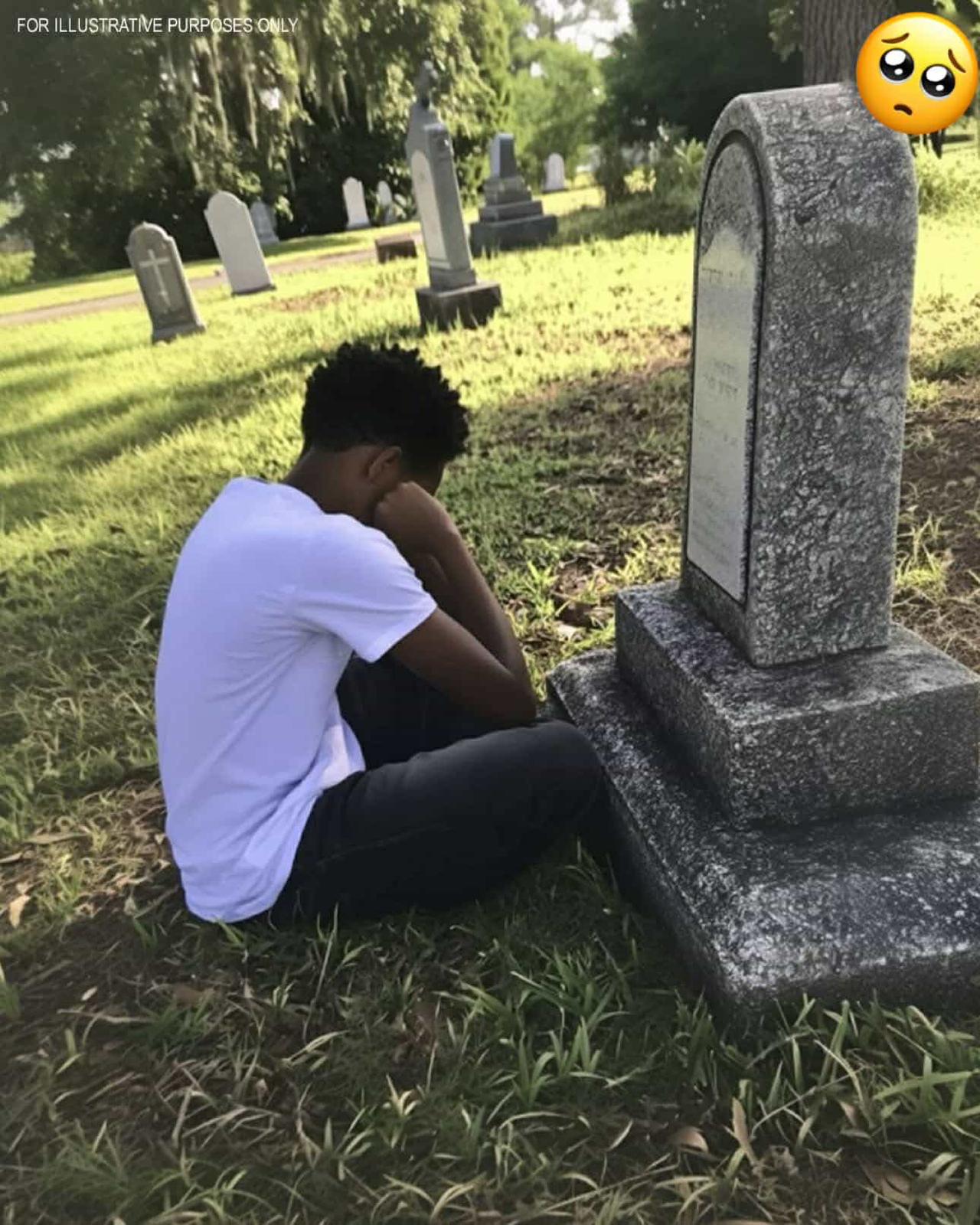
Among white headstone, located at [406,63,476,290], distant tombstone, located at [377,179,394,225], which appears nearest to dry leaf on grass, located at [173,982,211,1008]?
white headstone, located at [406,63,476,290]

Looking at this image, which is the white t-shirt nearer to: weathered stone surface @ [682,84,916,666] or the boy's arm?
the boy's arm

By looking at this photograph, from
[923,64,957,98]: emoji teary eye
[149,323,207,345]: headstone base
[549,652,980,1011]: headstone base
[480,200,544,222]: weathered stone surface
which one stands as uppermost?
[923,64,957,98]: emoji teary eye

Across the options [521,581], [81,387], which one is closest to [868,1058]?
[521,581]

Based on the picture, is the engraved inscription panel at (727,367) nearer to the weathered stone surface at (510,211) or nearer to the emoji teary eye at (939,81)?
the emoji teary eye at (939,81)

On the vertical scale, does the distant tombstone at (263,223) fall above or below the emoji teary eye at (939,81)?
below

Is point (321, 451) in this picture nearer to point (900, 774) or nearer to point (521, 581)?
point (900, 774)

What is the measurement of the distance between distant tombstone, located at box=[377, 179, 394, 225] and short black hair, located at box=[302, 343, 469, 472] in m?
23.4

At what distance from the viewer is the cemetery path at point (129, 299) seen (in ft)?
46.0

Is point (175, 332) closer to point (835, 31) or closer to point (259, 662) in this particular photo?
point (835, 31)

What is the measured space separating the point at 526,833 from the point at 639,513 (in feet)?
7.41

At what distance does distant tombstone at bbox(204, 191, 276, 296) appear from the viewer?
1251cm

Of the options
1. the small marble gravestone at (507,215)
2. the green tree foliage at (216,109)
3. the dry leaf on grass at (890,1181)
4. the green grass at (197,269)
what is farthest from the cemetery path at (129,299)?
the dry leaf on grass at (890,1181)

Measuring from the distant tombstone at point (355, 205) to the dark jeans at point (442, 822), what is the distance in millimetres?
23137

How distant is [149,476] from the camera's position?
17.2 feet
